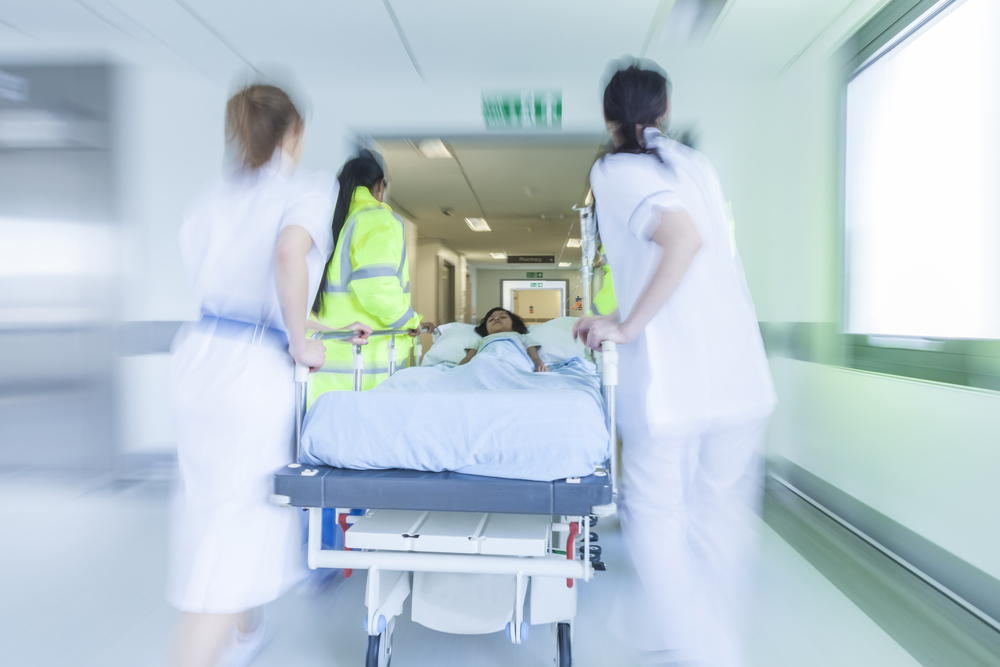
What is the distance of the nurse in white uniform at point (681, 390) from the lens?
1181 millimetres

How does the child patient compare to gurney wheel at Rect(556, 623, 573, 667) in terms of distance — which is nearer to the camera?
gurney wheel at Rect(556, 623, 573, 667)

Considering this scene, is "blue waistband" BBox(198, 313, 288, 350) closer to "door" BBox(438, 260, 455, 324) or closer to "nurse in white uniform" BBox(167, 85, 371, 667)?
"nurse in white uniform" BBox(167, 85, 371, 667)

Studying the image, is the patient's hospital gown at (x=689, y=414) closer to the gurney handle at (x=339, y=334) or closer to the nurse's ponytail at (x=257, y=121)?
the nurse's ponytail at (x=257, y=121)

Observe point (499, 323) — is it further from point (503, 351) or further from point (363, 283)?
point (363, 283)

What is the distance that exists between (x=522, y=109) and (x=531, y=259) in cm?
1015

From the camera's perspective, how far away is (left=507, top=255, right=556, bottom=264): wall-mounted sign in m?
13.2

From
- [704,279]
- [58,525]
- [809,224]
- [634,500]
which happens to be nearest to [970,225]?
[809,224]

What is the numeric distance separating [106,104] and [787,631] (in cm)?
432

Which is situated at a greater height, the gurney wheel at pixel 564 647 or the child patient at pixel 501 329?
the child patient at pixel 501 329

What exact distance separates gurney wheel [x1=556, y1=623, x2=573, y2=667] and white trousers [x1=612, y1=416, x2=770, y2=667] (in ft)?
0.68

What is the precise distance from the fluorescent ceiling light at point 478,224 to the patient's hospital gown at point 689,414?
24.6 ft

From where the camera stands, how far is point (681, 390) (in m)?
1.18

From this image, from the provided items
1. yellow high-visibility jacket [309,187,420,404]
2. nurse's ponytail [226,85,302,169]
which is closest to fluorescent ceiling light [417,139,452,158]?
yellow high-visibility jacket [309,187,420,404]

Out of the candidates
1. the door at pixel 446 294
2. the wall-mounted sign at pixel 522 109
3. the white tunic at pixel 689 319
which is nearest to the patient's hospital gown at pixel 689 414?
the white tunic at pixel 689 319
